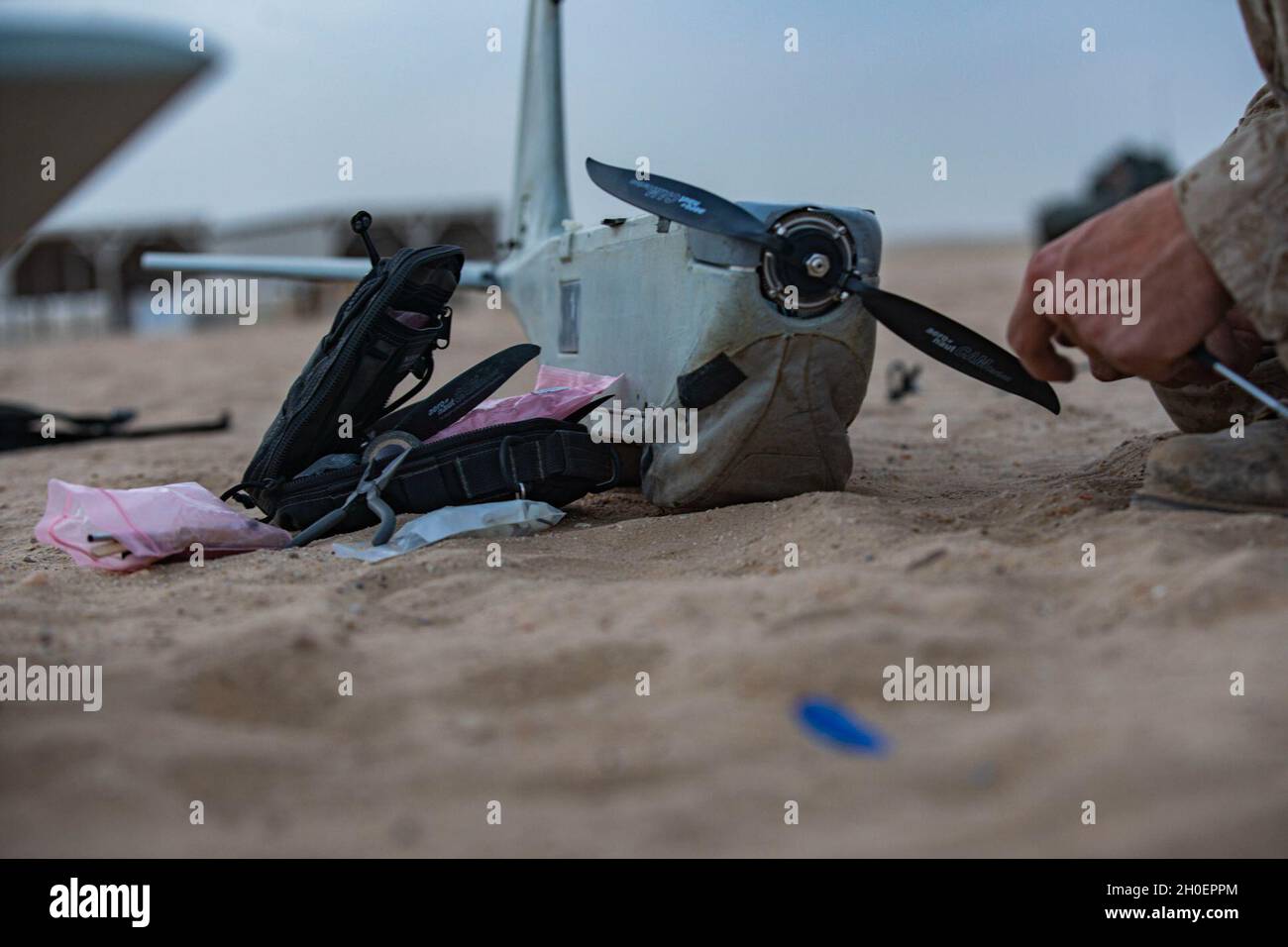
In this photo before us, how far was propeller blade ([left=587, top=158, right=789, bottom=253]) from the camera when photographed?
11.3 ft

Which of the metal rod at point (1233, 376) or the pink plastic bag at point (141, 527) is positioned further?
the pink plastic bag at point (141, 527)

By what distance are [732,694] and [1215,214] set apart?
169cm

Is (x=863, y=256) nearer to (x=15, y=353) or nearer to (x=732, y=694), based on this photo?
(x=732, y=694)

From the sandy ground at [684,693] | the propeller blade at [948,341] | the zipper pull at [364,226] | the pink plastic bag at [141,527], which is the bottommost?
the sandy ground at [684,693]

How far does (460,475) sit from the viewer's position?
3791mm

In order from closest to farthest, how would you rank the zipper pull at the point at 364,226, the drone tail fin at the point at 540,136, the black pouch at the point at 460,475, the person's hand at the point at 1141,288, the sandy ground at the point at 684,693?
the sandy ground at the point at 684,693
the person's hand at the point at 1141,288
the black pouch at the point at 460,475
the zipper pull at the point at 364,226
the drone tail fin at the point at 540,136

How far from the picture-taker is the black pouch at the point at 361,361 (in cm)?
384

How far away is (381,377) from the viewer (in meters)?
3.95

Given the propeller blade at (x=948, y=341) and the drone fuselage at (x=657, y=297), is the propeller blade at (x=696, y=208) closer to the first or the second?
the drone fuselage at (x=657, y=297)

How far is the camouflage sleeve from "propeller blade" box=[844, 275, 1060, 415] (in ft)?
2.59

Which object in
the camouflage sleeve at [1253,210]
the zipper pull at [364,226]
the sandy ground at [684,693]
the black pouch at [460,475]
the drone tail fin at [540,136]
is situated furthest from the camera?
the drone tail fin at [540,136]

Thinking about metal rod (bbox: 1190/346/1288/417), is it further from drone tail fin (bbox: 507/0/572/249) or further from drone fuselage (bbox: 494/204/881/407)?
drone tail fin (bbox: 507/0/572/249)

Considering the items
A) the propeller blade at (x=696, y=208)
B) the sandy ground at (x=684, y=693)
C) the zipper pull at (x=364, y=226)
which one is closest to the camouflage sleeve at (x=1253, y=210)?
the sandy ground at (x=684, y=693)

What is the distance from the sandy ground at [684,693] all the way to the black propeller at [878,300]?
1.33ft
